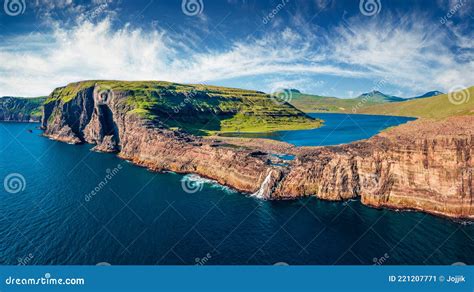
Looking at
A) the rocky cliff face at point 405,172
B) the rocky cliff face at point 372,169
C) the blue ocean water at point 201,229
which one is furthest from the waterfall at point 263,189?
the rocky cliff face at point 405,172

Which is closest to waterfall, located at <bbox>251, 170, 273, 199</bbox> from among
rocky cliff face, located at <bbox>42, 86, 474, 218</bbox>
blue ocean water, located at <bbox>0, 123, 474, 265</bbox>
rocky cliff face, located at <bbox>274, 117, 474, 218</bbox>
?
rocky cliff face, located at <bbox>42, 86, 474, 218</bbox>

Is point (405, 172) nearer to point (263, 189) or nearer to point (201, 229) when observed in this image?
point (263, 189)

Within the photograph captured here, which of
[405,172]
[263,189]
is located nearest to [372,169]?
[405,172]

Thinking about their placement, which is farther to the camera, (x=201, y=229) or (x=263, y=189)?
(x=263, y=189)

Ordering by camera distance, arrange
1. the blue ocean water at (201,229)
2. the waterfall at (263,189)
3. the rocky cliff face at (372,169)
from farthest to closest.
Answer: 1. the waterfall at (263,189)
2. the rocky cliff face at (372,169)
3. the blue ocean water at (201,229)

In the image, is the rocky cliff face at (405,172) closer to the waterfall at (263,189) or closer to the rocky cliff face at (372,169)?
Answer: the rocky cliff face at (372,169)

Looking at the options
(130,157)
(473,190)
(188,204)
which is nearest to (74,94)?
(130,157)

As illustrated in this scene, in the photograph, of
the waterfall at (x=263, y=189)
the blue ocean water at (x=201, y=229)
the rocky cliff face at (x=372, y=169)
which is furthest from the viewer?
the waterfall at (x=263, y=189)

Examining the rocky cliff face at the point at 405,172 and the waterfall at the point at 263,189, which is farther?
the waterfall at the point at 263,189

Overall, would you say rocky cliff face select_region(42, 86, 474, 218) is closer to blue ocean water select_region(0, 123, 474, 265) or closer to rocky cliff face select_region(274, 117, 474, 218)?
rocky cliff face select_region(274, 117, 474, 218)
